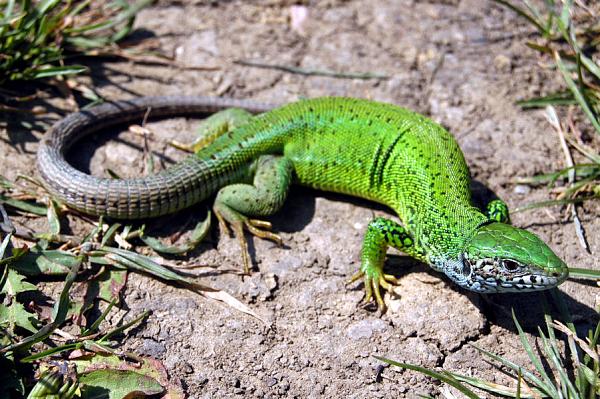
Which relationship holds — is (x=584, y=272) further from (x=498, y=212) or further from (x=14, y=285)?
(x=14, y=285)

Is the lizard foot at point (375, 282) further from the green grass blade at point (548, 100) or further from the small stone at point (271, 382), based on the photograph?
the green grass blade at point (548, 100)

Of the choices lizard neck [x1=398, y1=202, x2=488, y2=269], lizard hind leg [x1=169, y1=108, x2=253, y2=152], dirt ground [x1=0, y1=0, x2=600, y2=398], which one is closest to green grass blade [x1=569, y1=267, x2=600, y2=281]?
dirt ground [x1=0, y1=0, x2=600, y2=398]

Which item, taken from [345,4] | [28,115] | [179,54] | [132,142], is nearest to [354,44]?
[345,4]

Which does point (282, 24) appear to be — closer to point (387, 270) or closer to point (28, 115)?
point (28, 115)

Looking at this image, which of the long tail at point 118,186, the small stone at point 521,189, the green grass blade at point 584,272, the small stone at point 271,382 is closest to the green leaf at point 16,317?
the long tail at point 118,186

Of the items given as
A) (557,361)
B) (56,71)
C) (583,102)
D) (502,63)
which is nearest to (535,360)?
(557,361)

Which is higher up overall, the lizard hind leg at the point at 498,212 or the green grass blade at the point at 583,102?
the green grass blade at the point at 583,102
